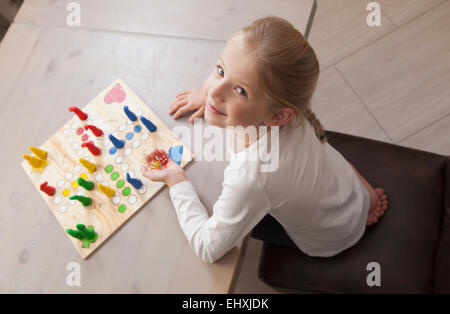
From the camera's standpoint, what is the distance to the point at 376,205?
0.91 m

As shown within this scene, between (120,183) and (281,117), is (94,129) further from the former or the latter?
(281,117)

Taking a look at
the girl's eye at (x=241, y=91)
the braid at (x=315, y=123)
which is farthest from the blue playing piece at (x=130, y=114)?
the braid at (x=315, y=123)

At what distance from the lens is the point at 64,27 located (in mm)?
1023

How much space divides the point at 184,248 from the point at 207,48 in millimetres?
558

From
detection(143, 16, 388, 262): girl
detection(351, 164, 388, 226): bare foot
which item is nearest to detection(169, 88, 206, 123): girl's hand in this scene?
detection(143, 16, 388, 262): girl

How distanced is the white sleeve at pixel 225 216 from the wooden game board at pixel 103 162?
0.12 metres

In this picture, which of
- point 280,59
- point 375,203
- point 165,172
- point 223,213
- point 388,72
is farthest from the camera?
point 388,72

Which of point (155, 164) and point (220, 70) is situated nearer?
point (220, 70)

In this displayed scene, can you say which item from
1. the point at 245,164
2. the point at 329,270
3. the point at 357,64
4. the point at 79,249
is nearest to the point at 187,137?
the point at 245,164

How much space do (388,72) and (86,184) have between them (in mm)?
1478

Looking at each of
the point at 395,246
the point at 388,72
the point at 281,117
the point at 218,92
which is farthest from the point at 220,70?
the point at 388,72

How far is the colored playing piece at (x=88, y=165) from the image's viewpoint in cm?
81

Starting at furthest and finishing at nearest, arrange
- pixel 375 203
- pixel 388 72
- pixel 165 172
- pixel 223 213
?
1. pixel 388 72
2. pixel 375 203
3. pixel 165 172
4. pixel 223 213
